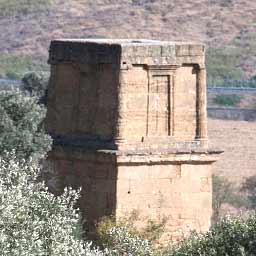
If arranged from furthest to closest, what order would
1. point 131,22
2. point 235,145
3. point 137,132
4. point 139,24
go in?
point 131,22, point 139,24, point 235,145, point 137,132

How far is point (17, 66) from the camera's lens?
79500 millimetres

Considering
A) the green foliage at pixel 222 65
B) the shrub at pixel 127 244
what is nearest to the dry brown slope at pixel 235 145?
the green foliage at pixel 222 65

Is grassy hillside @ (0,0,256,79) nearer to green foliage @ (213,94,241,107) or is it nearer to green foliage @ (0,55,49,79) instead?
green foliage @ (0,55,49,79)

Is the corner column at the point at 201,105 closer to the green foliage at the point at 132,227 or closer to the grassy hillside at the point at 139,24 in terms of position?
the green foliage at the point at 132,227

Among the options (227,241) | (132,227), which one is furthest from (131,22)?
(227,241)

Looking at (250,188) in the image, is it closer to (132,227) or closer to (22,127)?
(22,127)

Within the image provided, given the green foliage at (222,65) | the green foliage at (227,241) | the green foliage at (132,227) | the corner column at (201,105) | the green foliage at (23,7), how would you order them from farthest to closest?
the green foliage at (23,7)
the green foliage at (222,65)
the corner column at (201,105)
the green foliage at (132,227)
the green foliage at (227,241)

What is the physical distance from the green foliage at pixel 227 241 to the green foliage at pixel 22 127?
8.00 metres

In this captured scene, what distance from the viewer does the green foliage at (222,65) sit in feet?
258

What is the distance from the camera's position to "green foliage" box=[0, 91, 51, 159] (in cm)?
3575

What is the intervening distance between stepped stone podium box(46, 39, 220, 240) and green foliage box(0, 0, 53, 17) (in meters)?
54.6

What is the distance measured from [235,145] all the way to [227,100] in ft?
24.6

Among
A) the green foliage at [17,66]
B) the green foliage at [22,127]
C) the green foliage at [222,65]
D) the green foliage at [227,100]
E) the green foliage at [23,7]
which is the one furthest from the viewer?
the green foliage at [23,7]

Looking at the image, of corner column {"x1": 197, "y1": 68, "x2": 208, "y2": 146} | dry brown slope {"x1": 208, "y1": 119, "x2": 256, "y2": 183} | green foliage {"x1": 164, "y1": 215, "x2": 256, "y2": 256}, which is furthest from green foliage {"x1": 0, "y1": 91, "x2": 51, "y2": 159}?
dry brown slope {"x1": 208, "y1": 119, "x2": 256, "y2": 183}
